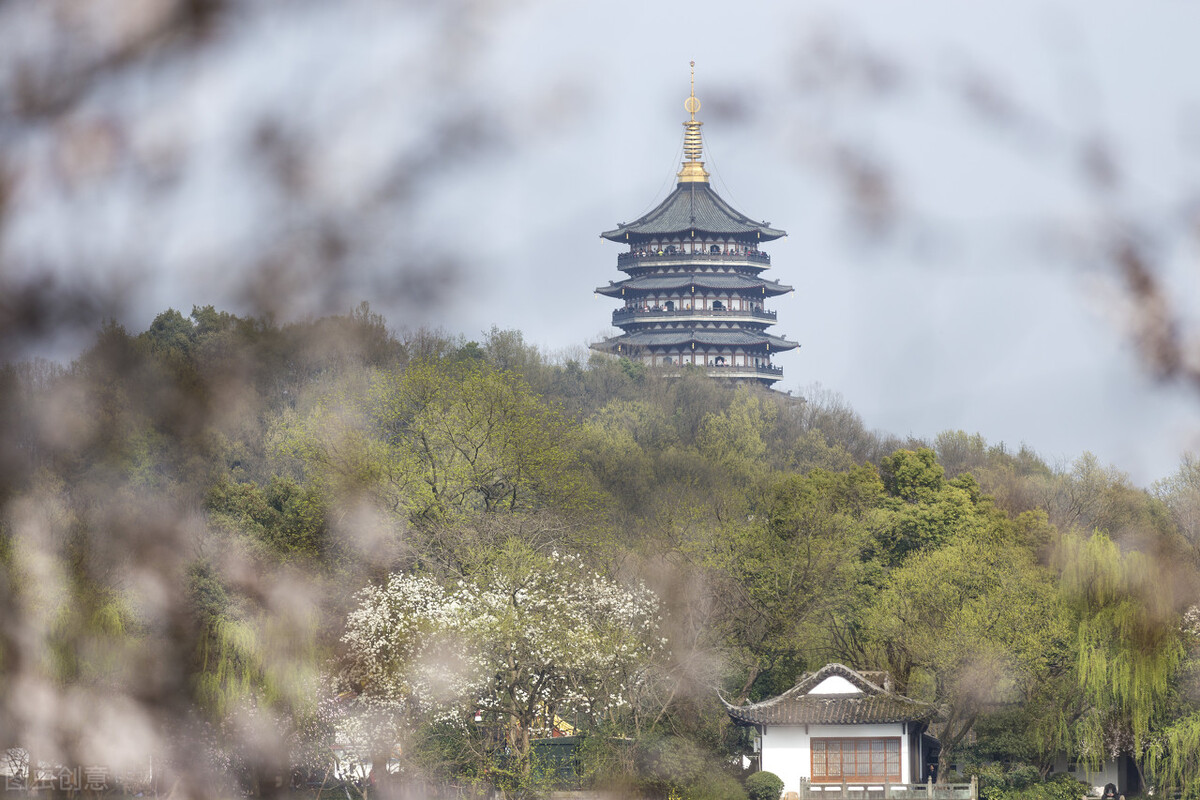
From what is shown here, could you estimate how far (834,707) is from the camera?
3531 cm

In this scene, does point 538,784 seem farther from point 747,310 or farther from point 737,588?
point 747,310

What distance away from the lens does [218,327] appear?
46.5 m

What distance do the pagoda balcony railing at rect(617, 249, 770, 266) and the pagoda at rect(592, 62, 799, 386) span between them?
A: 0.05 m

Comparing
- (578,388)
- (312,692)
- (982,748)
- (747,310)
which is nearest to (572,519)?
(312,692)

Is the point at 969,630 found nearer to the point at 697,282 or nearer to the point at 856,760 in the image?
the point at 856,760

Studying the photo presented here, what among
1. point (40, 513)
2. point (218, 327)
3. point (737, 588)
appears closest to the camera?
point (40, 513)

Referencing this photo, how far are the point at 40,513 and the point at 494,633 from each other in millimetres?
8552

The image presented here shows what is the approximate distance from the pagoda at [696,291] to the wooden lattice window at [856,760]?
148ft

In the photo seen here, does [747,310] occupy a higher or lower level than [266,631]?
higher

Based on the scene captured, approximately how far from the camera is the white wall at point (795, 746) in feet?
115

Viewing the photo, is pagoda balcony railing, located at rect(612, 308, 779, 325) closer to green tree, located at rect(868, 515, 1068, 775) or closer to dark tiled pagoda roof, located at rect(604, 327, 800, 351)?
dark tiled pagoda roof, located at rect(604, 327, 800, 351)

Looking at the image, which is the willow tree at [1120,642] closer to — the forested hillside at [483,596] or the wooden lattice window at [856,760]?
the forested hillside at [483,596]

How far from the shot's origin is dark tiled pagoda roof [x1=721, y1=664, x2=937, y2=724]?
34.7m

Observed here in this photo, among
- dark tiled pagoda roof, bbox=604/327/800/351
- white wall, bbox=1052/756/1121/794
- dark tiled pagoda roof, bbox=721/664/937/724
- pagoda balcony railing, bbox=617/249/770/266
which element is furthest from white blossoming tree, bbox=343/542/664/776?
pagoda balcony railing, bbox=617/249/770/266
